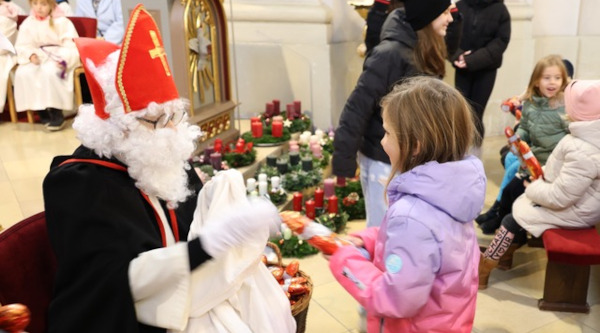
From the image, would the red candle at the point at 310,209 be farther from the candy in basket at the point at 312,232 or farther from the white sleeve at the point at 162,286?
the white sleeve at the point at 162,286

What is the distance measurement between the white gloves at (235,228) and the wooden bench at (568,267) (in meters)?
2.11

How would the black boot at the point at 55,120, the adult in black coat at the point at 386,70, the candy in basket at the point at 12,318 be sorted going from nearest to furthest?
1. the candy in basket at the point at 12,318
2. the adult in black coat at the point at 386,70
3. the black boot at the point at 55,120

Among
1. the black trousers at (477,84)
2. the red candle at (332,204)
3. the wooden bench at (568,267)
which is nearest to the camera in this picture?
the wooden bench at (568,267)

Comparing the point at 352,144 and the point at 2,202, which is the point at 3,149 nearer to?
the point at 2,202

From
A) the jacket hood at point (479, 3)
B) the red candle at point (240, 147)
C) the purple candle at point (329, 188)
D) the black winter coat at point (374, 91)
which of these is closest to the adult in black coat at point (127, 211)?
the black winter coat at point (374, 91)

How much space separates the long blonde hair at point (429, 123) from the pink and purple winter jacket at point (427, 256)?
49 millimetres

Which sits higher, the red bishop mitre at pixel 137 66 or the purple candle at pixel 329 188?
the red bishop mitre at pixel 137 66

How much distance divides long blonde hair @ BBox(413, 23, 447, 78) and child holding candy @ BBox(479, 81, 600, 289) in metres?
0.92

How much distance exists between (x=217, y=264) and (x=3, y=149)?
4244 mm

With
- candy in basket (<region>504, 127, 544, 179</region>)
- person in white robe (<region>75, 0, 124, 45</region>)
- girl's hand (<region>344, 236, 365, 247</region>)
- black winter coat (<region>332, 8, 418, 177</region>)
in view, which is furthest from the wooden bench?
person in white robe (<region>75, 0, 124, 45</region>)

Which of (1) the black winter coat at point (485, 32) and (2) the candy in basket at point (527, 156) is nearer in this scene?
(2) the candy in basket at point (527, 156)

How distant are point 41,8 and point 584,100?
17.9ft

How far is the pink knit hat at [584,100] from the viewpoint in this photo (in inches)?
114

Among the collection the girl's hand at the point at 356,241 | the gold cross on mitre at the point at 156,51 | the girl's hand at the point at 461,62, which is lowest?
the girl's hand at the point at 356,241
